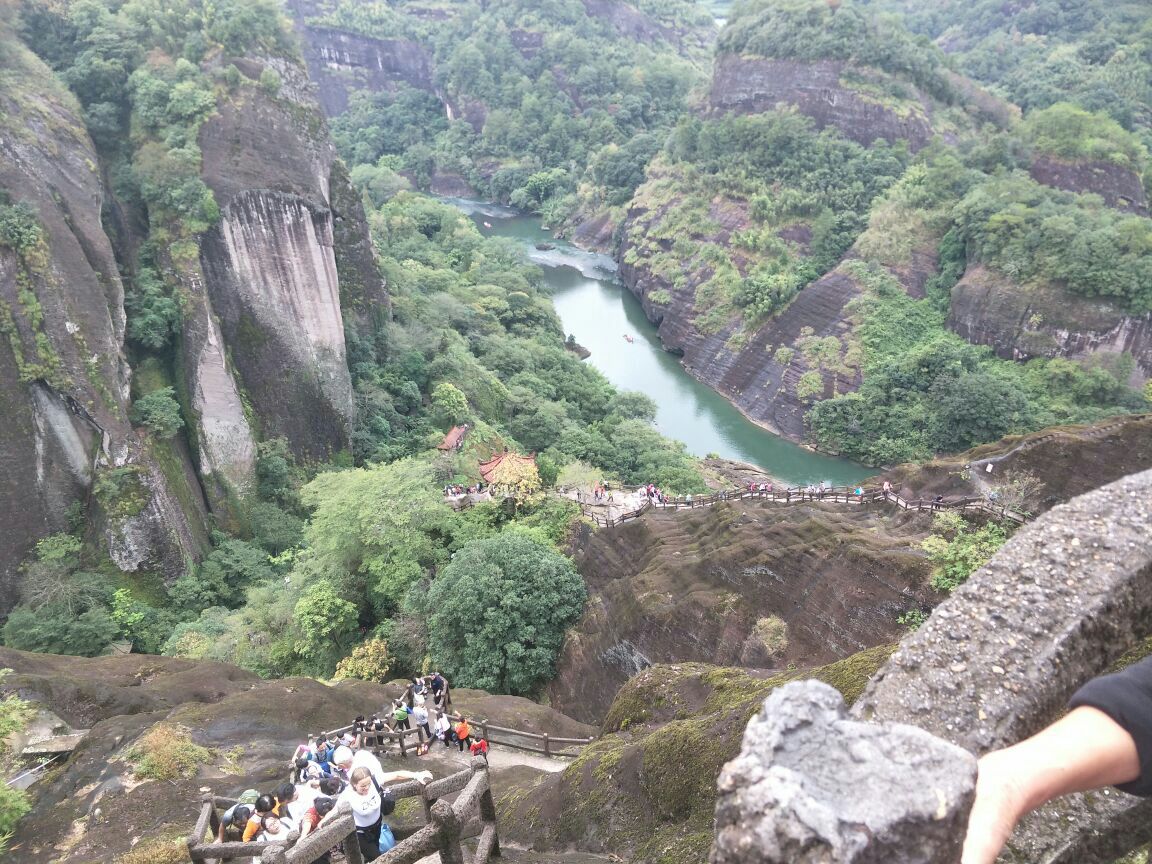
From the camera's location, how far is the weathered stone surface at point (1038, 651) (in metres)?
3.33

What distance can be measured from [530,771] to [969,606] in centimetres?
833

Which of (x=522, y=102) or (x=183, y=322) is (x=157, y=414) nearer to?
(x=183, y=322)

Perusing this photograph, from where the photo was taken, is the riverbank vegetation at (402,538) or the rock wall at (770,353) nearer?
the riverbank vegetation at (402,538)

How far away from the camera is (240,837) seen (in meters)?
6.09

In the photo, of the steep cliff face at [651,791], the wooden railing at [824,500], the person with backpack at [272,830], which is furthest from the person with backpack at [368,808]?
the wooden railing at [824,500]

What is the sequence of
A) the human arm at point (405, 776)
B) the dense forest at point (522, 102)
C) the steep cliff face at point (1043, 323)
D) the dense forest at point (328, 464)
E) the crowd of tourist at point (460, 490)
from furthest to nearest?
the dense forest at point (522, 102) → the steep cliff face at point (1043, 323) → the crowd of tourist at point (460, 490) → the dense forest at point (328, 464) → the human arm at point (405, 776)

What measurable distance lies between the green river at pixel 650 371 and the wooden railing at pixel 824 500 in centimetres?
1937

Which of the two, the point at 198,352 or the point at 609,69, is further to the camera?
the point at 609,69

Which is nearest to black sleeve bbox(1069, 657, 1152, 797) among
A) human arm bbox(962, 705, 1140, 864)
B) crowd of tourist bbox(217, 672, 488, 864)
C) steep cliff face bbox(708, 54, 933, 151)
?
human arm bbox(962, 705, 1140, 864)

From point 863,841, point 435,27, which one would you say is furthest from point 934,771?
point 435,27

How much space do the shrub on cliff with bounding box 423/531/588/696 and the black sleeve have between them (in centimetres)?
1437

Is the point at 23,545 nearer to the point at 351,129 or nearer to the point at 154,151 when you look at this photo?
the point at 154,151

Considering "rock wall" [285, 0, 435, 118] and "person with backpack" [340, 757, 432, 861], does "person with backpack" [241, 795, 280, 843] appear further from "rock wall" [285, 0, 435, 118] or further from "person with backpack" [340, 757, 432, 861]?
"rock wall" [285, 0, 435, 118]

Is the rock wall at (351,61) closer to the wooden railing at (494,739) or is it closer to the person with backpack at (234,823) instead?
the wooden railing at (494,739)
